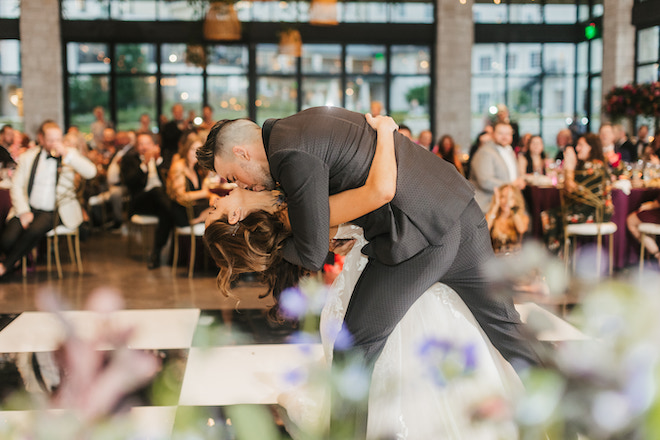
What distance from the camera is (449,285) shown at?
209cm

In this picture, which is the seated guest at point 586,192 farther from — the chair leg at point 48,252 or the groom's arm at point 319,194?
the chair leg at point 48,252

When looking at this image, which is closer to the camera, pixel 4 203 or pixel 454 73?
pixel 4 203

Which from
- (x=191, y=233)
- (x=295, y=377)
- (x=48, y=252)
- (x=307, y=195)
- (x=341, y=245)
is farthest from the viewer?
(x=48, y=252)

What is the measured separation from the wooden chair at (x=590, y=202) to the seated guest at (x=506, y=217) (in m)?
0.36

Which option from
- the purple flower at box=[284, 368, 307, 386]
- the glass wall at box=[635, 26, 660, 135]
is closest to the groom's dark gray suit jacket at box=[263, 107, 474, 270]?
the purple flower at box=[284, 368, 307, 386]

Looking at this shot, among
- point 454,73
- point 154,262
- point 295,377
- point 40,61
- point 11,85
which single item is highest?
point 40,61

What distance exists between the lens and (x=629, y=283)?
0.48 meters

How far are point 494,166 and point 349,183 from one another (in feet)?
15.3

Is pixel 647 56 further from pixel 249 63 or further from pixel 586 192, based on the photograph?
pixel 586 192

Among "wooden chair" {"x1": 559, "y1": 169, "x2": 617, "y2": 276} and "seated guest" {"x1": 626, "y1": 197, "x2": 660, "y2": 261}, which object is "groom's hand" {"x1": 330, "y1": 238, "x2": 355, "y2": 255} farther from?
"seated guest" {"x1": 626, "y1": 197, "x2": 660, "y2": 261}

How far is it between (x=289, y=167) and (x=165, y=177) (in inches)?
209

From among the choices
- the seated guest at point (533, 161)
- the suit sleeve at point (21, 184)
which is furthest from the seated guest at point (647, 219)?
the suit sleeve at point (21, 184)

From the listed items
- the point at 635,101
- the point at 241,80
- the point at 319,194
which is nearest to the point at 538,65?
the point at 635,101

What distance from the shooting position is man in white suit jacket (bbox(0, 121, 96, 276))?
221 inches
